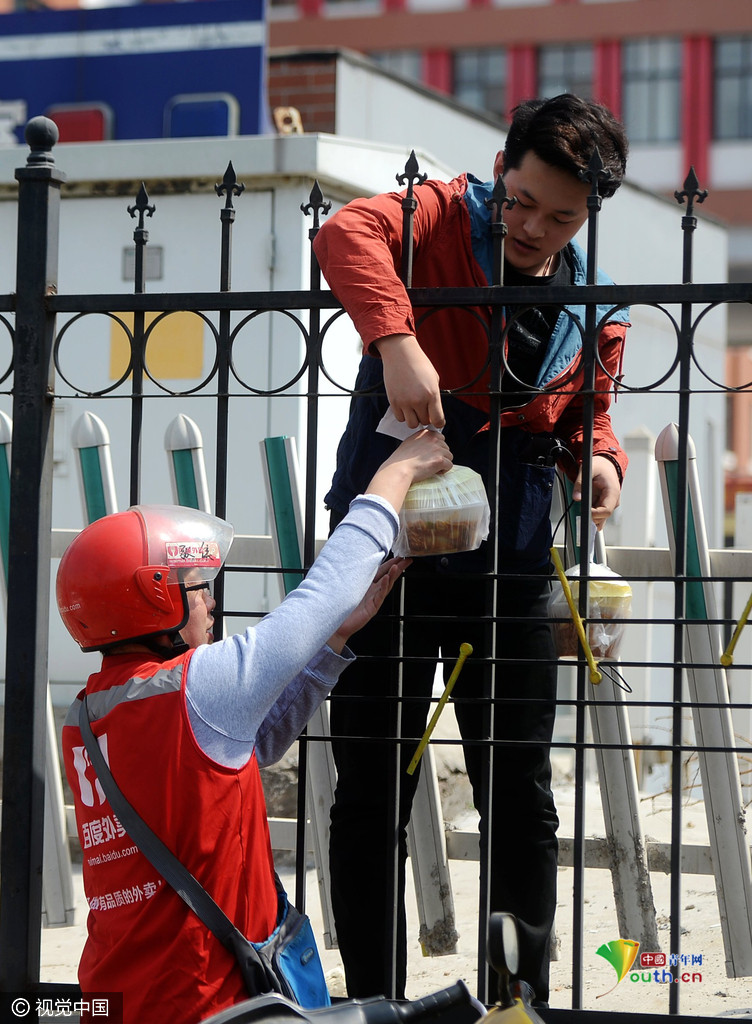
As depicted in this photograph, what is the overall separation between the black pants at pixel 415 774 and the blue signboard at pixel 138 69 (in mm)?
5587

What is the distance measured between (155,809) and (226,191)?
50.4 inches

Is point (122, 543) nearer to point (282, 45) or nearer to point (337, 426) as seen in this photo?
point (337, 426)

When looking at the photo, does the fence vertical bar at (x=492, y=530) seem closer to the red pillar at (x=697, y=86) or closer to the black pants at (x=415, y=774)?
the black pants at (x=415, y=774)

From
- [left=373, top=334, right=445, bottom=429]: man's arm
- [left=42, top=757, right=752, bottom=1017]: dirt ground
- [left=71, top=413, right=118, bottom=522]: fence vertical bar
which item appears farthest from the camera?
[left=71, top=413, right=118, bottom=522]: fence vertical bar

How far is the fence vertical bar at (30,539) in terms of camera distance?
8.53 ft

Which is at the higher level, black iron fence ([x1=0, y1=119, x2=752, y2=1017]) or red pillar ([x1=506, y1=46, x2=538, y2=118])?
red pillar ([x1=506, y1=46, x2=538, y2=118])

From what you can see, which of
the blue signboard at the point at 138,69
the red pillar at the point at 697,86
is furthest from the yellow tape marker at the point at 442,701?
the red pillar at the point at 697,86

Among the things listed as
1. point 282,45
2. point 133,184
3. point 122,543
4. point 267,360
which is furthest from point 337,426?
point 282,45

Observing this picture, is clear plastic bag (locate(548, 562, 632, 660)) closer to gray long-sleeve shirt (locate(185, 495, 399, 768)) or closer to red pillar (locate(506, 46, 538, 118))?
gray long-sleeve shirt (locate(185, 495, 399, 768))

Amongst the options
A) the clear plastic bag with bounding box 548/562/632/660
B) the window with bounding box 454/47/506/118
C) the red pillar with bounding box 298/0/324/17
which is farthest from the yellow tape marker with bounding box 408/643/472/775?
the red pillar with bounding box 298/0/324/17

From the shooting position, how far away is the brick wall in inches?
290

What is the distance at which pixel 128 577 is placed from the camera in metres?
2.02

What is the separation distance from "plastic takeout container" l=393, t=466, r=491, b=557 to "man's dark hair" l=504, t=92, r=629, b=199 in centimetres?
67

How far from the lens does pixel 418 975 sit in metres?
3.51
